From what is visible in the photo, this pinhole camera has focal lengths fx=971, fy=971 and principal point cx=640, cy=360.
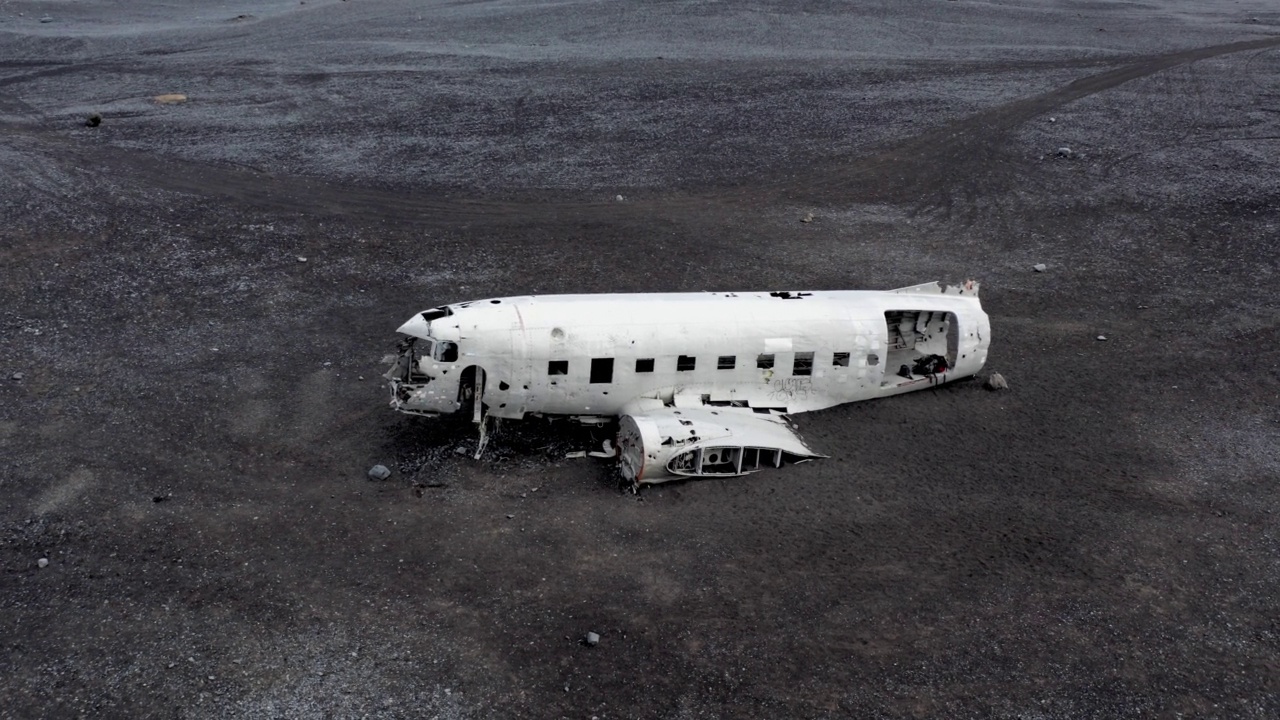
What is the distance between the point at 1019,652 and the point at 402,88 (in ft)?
129

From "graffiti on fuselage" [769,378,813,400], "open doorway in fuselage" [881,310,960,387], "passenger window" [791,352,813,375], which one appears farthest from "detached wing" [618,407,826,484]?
"open doorway in fuselage" [881,310,960,387]

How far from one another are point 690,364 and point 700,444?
227 centimetres

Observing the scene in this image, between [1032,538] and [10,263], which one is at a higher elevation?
[10,263]

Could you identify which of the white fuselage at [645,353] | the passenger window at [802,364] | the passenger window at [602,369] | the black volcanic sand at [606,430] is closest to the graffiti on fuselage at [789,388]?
the white fuselage at [645,353]

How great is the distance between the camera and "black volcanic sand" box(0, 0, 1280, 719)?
1612 cm

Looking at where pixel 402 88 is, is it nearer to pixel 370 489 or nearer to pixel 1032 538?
pixel 370 489

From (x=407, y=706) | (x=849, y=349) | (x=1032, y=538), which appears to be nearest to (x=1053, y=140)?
(x=849, y=349)

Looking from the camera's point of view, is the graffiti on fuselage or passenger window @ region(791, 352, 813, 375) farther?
the graffiti on fuselage

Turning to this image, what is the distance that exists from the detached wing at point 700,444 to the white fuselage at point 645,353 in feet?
2.24

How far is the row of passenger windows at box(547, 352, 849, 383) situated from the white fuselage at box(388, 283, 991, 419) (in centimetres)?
3

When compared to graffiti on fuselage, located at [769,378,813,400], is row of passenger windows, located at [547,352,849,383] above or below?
above

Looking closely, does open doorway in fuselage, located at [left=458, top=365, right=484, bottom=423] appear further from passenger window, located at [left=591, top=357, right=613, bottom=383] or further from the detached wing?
the detached wing

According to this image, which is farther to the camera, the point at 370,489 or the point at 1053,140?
the point at 1053,140

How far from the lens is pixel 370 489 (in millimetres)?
20328
